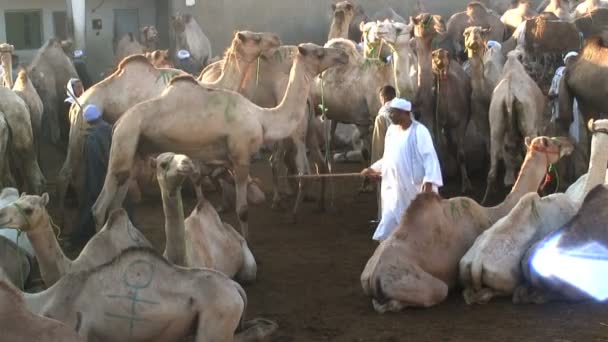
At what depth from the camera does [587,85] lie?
39.7 ft

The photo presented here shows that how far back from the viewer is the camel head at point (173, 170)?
665 centimetres

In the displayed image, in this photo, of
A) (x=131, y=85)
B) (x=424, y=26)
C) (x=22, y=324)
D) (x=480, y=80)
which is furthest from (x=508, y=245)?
(x=480, y=80)

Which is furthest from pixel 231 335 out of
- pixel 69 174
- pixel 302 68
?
pixel 69 174

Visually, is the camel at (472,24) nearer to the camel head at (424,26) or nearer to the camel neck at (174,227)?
the camel head at (424,26)

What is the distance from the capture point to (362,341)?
7336mm

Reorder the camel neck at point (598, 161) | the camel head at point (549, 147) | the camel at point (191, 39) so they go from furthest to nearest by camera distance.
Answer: the camel at point (191, 39) → the camel head at point (549, 147) → the camel neck at point (598, 161)

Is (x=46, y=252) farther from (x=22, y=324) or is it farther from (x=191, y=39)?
(x=191, y=39)

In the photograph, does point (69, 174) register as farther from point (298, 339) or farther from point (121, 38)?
point (121, 38)

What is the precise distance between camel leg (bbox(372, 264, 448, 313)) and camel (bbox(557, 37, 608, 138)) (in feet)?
16.1

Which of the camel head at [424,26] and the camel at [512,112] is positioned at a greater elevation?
the camel head at [424,26]

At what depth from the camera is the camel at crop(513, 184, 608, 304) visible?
786cm

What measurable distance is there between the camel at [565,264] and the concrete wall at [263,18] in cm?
1254

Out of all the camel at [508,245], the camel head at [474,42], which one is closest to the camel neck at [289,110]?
the camel at [508,245]

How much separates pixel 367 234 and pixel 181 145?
2252 mm
